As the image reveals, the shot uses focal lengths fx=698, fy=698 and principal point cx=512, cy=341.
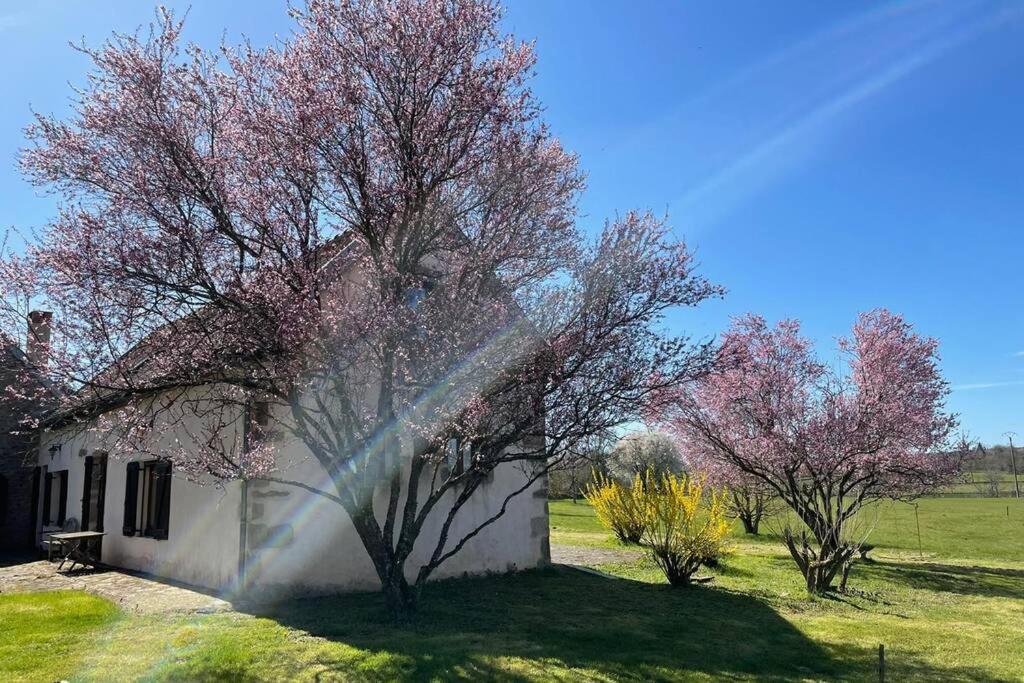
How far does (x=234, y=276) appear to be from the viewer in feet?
24.0

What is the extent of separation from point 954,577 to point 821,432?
5.44m

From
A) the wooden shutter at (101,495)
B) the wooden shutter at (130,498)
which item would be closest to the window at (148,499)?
the wooden shutter at (130,498)

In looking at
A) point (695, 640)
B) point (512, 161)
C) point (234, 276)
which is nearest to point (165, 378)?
point (234, 276)

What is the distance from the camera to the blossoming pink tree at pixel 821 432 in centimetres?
1327

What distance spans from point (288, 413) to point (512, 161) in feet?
15.4

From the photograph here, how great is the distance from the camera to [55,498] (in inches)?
663

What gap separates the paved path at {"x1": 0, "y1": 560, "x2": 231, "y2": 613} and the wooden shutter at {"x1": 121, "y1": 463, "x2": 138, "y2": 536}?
30.7 inches

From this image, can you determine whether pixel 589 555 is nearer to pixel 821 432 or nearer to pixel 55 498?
pixel 821 432

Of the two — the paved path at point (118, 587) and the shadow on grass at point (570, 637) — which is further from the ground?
the paved path at point (118, 587)

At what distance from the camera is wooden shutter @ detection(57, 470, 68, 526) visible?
52.9 feet

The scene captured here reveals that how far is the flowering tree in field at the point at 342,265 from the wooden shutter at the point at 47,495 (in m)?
11.7

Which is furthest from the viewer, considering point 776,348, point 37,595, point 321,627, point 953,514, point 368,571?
point 953,514

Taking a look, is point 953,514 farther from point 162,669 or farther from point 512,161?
point 162,669

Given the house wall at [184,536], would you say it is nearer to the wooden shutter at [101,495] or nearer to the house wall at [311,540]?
the wooden shutter at [101,495]
